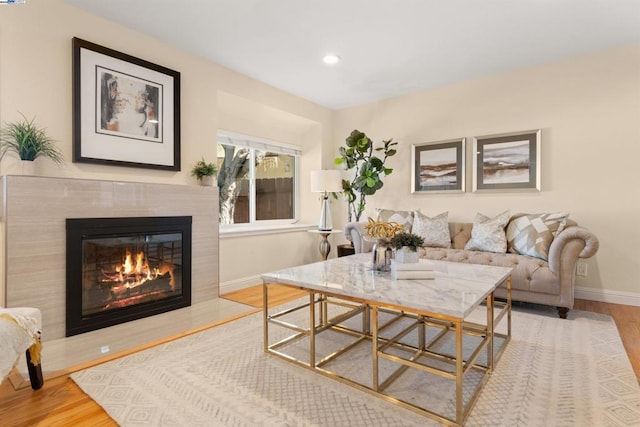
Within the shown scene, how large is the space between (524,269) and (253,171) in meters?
3.34

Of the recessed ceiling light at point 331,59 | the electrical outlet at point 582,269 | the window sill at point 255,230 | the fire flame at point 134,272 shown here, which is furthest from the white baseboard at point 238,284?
the electrical outlet at point 582,269

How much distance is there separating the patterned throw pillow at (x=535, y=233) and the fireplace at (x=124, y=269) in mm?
3197

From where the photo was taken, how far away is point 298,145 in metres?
5.13

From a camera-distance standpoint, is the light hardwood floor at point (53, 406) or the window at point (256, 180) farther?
the window at point (256, 180)

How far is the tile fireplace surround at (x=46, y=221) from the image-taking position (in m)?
2.13

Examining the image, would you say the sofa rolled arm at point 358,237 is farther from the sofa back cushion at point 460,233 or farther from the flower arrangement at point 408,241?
the flower arrangement at point 408,241

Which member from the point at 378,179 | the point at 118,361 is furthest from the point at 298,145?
the point at 118,361

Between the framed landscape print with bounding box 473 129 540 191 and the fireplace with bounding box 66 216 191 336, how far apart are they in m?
3.33

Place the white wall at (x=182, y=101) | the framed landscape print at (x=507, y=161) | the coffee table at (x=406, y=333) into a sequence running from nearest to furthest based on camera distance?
the coffee table at (x=406, y=333)
the white wall at (x=182, y=101)
the framed landscape print at (x=507, y=161)

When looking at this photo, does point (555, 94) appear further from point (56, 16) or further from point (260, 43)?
point (56, 16)

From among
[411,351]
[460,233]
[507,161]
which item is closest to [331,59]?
[507,161]

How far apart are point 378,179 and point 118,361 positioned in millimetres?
3402

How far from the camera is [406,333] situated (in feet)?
6.61

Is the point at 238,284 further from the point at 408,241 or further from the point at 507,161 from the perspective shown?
the point at 507,161
